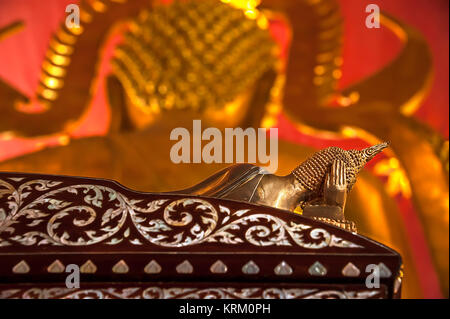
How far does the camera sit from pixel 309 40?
1.77m

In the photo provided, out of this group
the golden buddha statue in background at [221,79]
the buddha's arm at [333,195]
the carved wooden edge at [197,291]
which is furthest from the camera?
the golden buddha statue in background at [221,79]

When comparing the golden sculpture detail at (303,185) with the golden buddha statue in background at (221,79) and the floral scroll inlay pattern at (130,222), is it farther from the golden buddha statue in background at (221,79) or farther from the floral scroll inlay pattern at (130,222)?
the golden buddha statue in background at (221,79)

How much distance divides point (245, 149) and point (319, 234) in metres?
0.91

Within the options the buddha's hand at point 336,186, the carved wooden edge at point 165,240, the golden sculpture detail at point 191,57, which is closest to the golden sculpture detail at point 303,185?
the buddha's hand at point 336,186

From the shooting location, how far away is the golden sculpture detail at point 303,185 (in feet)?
2.29

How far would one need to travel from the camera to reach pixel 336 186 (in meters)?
0.71

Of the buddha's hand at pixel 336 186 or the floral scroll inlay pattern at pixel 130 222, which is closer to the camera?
the floral scroll inlay pattern at pixel 130 222

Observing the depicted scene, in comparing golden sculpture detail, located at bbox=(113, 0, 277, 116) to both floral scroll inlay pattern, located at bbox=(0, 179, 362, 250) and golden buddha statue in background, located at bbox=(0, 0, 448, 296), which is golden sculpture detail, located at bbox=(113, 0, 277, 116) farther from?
floral scroll inlay pattern, located at bbox=(0, 179, 362, 250)

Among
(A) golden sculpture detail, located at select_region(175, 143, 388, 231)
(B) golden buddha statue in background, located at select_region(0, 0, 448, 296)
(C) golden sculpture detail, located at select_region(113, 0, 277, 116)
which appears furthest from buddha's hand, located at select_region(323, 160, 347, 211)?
(C) golden sculpture detail, located at select_region(113, 0, 277, 116)

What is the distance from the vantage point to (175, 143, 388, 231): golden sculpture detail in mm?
699

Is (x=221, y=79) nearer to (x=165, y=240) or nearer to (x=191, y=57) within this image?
(x=191, y=57)

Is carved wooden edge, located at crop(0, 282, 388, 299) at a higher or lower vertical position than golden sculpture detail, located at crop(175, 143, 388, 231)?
→ lower

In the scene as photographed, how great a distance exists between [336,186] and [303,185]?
0.04 meters

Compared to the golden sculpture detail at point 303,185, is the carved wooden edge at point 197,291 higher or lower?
lower
